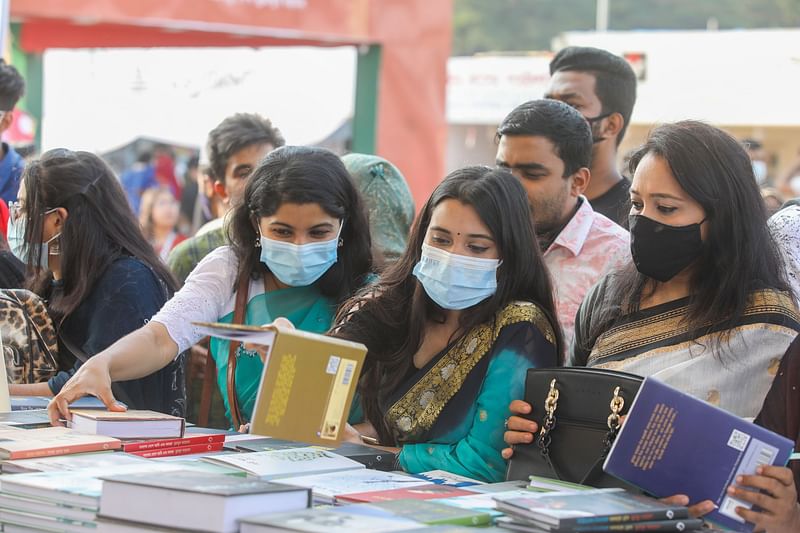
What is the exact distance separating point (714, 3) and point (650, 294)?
3195cm

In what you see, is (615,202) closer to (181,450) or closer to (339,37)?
(181,450)

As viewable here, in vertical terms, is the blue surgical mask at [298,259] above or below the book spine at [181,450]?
above

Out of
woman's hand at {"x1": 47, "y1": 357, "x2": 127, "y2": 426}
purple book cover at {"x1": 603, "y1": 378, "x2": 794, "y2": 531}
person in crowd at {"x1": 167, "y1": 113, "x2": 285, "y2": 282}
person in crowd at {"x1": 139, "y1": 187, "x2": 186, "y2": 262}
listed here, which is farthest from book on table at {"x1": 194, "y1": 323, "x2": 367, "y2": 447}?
person in crowd at {"x1": 139, "y1": 187, "x2": 186, "y2": 262}

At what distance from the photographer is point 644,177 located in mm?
2875

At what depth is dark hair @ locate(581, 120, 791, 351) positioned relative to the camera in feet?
9.10

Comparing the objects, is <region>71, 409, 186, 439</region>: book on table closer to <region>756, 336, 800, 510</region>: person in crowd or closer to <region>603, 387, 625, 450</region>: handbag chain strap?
<region>603, 387, 625, 450</region>: handbag chain strap

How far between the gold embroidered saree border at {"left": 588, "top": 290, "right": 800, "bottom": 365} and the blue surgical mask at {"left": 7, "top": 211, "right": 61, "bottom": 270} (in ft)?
5.86

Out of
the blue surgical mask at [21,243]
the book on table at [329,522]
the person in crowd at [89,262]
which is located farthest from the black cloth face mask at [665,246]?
the blue surgical mask at [21,243]

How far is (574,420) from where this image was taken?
8.59ft

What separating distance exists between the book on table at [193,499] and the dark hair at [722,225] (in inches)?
45.6

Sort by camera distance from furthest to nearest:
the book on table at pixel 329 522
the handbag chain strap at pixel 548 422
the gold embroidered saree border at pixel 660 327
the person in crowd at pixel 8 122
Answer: the person in crowd at pixel 8 122, the gold embroidered saree border at pixel 660 327, the handbag chain strap at pixel 548 422, the book on table at pixel 329 522

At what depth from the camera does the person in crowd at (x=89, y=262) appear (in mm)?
3582

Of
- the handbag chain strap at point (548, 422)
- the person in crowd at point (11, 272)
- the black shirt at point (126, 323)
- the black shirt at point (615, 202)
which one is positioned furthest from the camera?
the black shirt at point (615, 202)

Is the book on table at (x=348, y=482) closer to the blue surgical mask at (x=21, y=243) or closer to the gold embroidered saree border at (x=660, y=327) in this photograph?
the gold embroidered saree border at (x=660, y=327)
